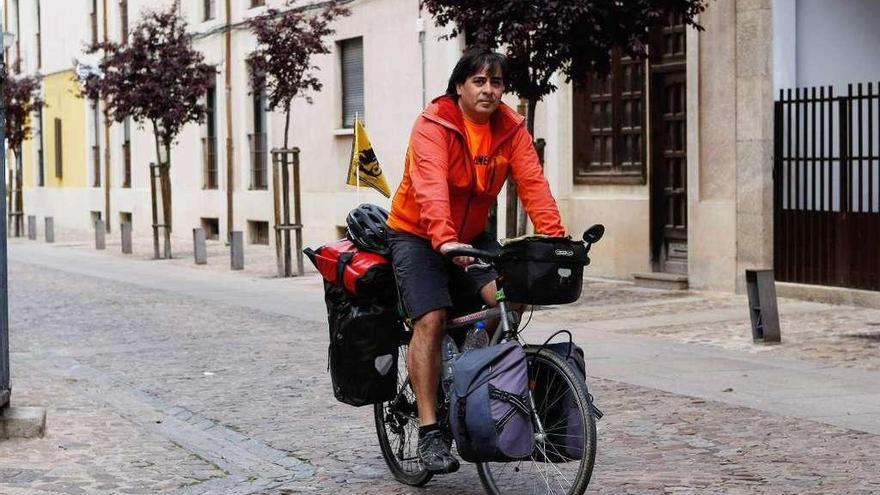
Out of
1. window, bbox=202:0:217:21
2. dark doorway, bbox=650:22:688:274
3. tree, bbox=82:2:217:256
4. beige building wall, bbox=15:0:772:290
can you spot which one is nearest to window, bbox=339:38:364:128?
beige building wall, bbox=15:0:772:290

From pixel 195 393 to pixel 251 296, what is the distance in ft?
26.2

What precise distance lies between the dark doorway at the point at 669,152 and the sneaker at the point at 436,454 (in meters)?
12.0

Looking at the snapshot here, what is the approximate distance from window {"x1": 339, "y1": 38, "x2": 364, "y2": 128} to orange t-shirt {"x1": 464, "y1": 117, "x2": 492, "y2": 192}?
19.8m

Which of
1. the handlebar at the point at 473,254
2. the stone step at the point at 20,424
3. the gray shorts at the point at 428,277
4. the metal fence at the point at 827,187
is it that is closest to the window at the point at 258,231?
the metal fence at the point at 827,187

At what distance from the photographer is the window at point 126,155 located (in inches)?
1464

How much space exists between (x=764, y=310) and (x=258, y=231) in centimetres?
1882

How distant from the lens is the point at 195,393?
9906 mm

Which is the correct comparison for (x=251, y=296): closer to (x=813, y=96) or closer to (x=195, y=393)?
(x=813, y=96)

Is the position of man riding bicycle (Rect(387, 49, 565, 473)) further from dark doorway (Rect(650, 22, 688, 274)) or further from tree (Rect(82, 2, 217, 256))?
tree (Rect(82, 2, 217, 256))

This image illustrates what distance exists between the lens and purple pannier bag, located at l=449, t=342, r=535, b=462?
223 inches

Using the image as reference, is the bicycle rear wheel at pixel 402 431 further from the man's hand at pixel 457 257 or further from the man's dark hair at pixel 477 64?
the man's dark hair at pixel 477 64

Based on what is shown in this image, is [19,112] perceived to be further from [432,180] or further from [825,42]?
[432,180]

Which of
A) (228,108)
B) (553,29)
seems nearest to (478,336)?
(553,29)

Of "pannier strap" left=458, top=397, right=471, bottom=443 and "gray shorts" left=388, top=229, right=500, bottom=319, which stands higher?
"gray shorts" left=388, top=229, right=500, bottom=319
